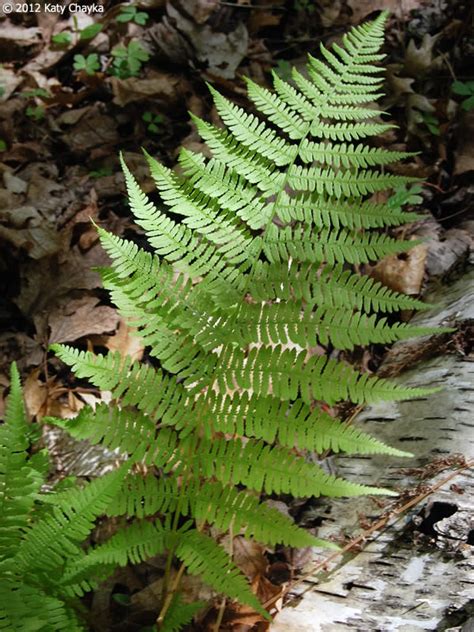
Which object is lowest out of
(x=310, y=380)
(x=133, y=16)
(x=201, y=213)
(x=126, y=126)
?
(x=310, y=380)

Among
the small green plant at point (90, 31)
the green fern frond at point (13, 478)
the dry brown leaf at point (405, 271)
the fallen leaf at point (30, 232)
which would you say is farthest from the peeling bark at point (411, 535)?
the small green plant at point (90, 31)

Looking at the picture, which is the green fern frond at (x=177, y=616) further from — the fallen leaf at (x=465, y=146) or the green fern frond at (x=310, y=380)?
the fallen leaf at (x=465, y=146)

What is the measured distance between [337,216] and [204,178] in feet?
1.53

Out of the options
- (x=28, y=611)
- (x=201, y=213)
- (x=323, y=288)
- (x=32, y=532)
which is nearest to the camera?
(x=28, y=611)

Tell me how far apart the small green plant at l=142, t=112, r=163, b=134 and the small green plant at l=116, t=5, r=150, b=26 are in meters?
0.91

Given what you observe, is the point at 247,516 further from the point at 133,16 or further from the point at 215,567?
the point at 133,16

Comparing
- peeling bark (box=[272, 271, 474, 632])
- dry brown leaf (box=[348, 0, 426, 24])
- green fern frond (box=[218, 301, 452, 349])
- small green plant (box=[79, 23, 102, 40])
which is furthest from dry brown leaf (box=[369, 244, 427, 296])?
small green plant (box=[79, 23, 102, 40])

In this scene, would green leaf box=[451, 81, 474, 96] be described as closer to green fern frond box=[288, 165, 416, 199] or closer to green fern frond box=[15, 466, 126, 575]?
green fern frond box=[288, 165, 416, 199]

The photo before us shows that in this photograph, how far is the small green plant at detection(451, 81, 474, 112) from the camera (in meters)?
3.55

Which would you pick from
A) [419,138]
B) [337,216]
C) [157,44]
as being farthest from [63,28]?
[337,216]

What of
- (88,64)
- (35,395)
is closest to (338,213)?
(35,395)

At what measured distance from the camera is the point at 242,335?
1.87m

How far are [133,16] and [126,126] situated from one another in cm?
101

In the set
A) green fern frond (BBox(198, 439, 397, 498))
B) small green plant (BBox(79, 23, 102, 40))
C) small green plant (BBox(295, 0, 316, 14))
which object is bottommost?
green fern frond (BBox(198, 439, 397, 498))
